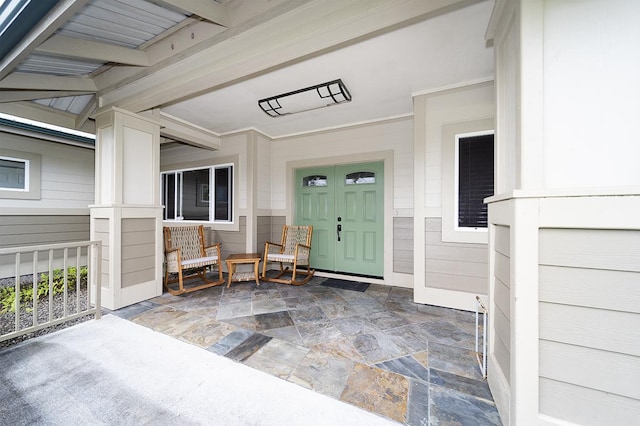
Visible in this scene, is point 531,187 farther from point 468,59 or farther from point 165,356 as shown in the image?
point 165,356

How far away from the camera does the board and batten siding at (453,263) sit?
107 inches

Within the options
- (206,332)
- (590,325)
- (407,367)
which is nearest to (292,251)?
(206,332)

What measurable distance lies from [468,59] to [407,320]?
2708 mm

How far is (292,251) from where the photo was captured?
14.1 feet

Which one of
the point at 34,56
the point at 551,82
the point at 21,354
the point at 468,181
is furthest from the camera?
the point at 468,181

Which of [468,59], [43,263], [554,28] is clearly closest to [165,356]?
[554,28]

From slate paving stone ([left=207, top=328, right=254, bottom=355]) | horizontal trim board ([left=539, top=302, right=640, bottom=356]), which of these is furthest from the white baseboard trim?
slate paving stone ([left=207, top=328, right=254, bottom=355])

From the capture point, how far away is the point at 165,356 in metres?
1.87

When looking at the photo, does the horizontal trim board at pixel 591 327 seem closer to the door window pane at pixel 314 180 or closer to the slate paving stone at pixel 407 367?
the slate paving stone at pixel 407 367

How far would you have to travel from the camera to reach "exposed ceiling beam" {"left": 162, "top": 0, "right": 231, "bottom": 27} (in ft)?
5.46

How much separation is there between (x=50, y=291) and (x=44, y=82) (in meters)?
2.26

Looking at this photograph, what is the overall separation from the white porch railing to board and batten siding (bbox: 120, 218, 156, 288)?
0.97 feet

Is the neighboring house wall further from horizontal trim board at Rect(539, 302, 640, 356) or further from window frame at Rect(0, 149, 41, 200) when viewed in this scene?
window frame at Rect(0, 149, 41, 200)

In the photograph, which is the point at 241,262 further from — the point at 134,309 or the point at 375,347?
the point at 375,347
